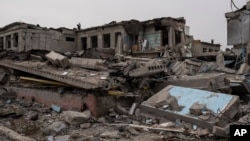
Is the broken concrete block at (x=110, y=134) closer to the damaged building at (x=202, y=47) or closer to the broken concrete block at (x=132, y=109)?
the broken concrete block at (x=132, y=109)

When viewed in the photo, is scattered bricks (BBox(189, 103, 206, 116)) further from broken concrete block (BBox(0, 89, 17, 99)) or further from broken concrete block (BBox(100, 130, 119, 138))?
broken concrete block (BBox(0, 89, 17, 99))

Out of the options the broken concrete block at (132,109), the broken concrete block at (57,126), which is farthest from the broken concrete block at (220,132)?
the broken concrete block at (57,126)

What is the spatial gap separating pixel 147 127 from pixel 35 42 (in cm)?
1960

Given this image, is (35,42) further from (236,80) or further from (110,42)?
(236,80)

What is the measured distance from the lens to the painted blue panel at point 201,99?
21.0 ft

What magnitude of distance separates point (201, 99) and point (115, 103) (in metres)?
2.29

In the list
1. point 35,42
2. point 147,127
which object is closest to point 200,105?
point 147,127

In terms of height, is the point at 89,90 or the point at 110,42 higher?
the point at 110,42

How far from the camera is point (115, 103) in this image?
7660mm

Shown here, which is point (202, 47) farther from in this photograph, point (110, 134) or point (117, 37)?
point (110, 134)

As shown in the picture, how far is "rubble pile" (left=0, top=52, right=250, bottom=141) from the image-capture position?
596 cm

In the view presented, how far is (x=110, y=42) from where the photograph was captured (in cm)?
2383

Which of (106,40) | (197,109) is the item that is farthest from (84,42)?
(197,109)

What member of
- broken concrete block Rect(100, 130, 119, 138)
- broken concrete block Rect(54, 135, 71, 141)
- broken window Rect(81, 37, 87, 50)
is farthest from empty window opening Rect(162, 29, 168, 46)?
broken concrete block Rect(54, 135, 71, 141)
